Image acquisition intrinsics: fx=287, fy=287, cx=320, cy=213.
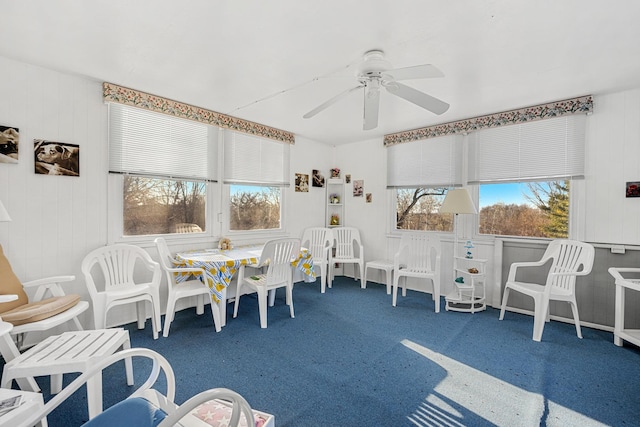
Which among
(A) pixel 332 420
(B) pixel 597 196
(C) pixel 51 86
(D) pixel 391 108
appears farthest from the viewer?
→ (D) pixel 391 108

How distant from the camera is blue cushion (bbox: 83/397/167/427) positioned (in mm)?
995

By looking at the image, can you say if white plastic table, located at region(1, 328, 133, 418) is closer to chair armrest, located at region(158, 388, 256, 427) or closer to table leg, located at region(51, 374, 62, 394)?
table leg, located at region(51, 374, 62, 394)

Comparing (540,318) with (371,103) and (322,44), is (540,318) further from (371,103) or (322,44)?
(322,44)

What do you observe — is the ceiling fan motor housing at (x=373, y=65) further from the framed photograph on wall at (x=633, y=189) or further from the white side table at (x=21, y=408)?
the framed photograph on wall at (x=633, y=189)

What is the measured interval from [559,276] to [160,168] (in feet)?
14.6

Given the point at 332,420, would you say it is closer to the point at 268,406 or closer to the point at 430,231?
the point at 268,406

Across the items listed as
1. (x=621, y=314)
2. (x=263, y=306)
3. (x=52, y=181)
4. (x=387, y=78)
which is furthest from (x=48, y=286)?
(x=621, y=314)

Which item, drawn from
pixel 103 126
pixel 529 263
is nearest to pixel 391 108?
pixel 529 263

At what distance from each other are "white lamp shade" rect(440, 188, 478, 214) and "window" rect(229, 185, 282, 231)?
2.47 m

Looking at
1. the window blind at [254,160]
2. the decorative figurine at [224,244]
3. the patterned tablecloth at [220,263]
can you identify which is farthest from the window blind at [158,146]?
the patterned tablecloth at [220,263]

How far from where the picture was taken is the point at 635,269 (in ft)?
8.57

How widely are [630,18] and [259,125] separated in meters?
3.68

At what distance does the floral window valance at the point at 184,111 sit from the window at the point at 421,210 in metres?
2.12

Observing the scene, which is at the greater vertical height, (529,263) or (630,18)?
(630,18)
